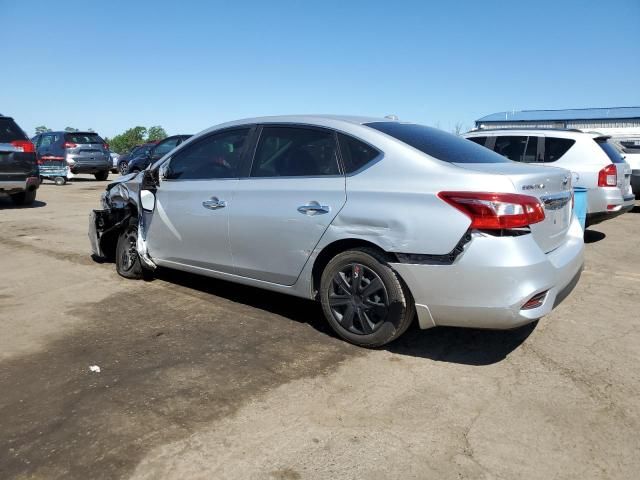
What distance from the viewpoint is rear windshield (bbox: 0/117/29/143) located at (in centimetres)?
1030

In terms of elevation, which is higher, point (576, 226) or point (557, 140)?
point (557, 140)

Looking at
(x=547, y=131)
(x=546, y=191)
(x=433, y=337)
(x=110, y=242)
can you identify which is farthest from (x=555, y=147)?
(x=110, y=242)

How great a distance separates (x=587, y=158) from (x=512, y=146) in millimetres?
1106

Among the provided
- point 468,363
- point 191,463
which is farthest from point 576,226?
point 191,463

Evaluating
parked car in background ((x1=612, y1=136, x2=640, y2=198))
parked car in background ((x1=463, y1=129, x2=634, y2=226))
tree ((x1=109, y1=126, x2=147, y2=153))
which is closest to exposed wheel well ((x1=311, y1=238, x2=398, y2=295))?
parked car in background ((x1=463, y1=129, x2=634, y2=226))

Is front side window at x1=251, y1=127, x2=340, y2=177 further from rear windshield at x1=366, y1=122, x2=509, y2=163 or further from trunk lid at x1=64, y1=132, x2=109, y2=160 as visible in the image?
trunk lid at x1=64, y1=132, x2=109, y2=160

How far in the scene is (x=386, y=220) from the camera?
3441mm

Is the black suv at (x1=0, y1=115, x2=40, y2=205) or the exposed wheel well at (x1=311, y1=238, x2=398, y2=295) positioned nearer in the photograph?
the exposed wheel well at (x1=311, y1=238, x2=398, y2=295)

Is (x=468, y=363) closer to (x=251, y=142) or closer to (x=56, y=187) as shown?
(x=251, y=142)

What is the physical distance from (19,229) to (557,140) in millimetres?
8634

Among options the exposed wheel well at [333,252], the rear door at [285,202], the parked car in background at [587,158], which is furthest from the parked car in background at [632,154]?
the exposed wheel well at [333,252]

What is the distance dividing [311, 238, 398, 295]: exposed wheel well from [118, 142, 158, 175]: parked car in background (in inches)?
633

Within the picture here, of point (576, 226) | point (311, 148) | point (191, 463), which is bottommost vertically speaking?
point (191, 463)

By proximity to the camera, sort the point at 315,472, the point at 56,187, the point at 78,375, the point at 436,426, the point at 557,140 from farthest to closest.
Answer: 1. the point at 56,187
2. the point at 557,140
3. the point at 78,375
4. the point at 436,426
5. the point at 315,472
